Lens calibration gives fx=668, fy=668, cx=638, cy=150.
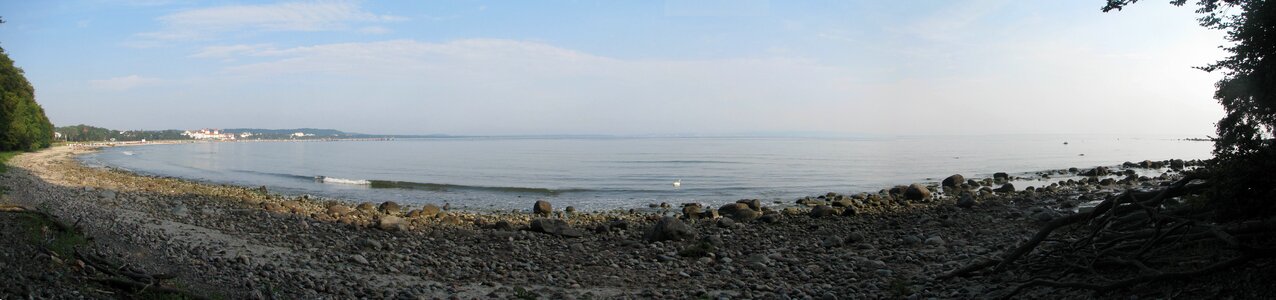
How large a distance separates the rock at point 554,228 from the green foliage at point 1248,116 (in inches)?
447

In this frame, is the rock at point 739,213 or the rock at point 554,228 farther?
the rock at point 739,213

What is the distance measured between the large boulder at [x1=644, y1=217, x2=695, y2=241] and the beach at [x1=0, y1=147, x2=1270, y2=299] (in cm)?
4

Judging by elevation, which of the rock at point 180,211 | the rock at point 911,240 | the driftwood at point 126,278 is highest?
the driftwood at point 126,278

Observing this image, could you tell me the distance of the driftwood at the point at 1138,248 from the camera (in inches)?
262

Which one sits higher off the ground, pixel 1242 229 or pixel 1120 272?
pixel 1242 229

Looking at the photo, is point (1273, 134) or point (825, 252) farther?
point (825, 252)

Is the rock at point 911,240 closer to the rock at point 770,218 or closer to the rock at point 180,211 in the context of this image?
the rock at point 770,218

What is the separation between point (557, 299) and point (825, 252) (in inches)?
239

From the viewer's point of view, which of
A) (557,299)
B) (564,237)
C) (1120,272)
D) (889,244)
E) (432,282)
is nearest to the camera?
(1120,272)

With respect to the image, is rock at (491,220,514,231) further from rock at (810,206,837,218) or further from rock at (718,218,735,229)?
rock at (810,206,837,218)

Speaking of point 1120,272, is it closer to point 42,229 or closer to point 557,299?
point 557,299

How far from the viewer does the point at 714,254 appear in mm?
12938

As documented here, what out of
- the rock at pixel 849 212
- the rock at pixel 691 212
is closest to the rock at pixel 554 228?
the rock at pixel 691 212

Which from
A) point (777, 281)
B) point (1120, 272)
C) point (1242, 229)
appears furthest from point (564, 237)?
point (1242, 229)
